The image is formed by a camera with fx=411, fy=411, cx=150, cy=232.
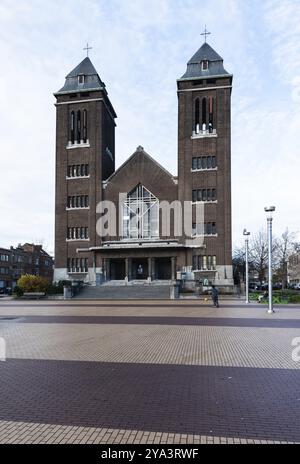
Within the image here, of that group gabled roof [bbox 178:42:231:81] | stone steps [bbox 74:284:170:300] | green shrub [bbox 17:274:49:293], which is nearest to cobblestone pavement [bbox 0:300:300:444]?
stone steps [bbox 74:284:170:300]

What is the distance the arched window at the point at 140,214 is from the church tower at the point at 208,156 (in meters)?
3.96

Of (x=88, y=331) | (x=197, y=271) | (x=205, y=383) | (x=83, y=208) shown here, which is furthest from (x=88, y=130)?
(x=205, y=383)

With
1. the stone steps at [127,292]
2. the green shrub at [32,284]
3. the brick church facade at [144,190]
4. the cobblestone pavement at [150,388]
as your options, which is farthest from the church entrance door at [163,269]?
the cobblestone pavement at [150,388]

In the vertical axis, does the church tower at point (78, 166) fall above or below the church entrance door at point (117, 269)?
above

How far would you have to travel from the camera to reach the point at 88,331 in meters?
14.5

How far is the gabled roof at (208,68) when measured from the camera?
49312 mm

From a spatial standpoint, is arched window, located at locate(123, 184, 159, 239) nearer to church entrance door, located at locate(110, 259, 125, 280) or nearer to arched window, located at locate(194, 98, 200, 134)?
church entrance door, located at locate(110, 259, 125, 280)

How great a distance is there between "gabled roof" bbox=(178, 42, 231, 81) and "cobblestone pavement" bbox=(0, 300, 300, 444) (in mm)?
42097

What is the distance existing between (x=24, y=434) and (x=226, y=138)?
46.4m

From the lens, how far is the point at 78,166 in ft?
171

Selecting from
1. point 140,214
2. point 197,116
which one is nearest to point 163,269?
point 140,214

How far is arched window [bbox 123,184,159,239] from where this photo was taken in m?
49.5

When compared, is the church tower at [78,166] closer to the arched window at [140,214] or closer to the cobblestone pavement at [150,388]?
the arched window at [140,214]

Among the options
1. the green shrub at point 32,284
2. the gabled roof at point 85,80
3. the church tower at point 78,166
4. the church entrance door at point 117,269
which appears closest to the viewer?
the green shrub at point 32,284
